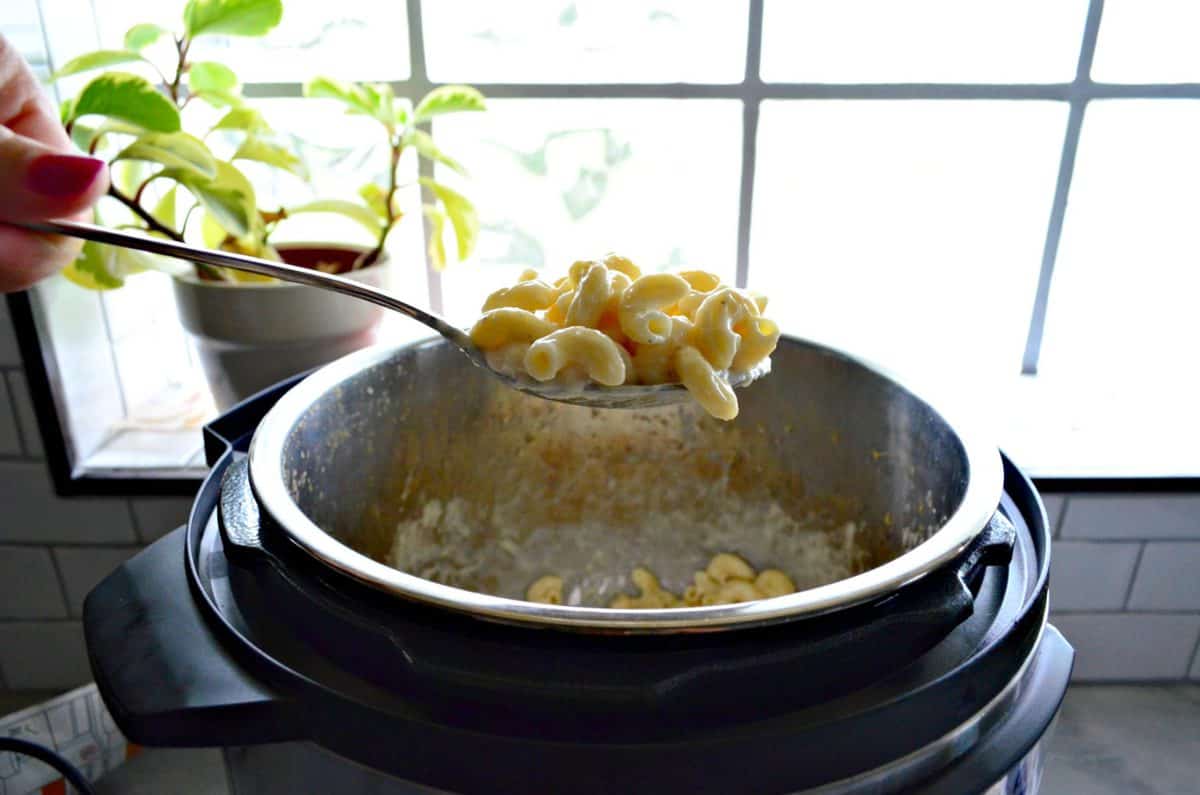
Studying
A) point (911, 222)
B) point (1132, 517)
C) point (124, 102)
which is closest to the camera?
point (124, 102)

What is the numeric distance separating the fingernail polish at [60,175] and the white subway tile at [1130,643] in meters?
0.92

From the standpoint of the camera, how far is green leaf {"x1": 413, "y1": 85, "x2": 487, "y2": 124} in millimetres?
817

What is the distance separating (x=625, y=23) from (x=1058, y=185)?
45cm

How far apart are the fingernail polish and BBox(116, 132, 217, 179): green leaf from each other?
0.99ft

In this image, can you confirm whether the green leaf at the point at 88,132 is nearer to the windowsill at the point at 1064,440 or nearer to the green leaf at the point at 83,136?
the green leaf at the point at 83,136

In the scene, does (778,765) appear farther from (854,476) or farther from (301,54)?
(301,54)

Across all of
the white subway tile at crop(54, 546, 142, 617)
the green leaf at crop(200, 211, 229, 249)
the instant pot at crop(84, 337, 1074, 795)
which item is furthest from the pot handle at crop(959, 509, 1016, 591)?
the white subway tile at crop(54, 546, 142, 617)

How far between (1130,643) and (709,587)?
535mm

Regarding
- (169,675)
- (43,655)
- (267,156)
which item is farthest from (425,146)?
(43,655)

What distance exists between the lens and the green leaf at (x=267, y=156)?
2.58 ft

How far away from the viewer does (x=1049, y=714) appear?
1.36 feet

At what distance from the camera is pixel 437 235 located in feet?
2.89

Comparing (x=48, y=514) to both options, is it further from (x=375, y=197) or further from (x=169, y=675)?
(x=169, y=675)

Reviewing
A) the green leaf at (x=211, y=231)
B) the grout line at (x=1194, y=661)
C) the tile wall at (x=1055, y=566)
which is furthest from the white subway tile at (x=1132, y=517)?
the green leaf at (x=211, y=231)
